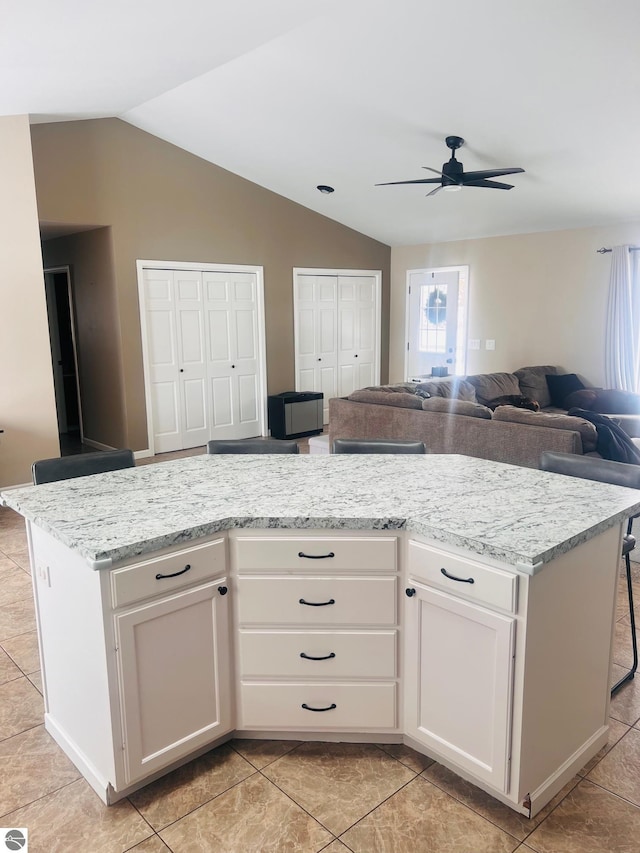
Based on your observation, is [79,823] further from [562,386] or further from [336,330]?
[336,330]

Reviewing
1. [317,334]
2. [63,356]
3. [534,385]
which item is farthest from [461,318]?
[63,356]

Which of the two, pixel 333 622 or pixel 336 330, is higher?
pixel 336 330

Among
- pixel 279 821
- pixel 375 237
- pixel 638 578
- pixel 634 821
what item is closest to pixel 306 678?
pixel 279 821

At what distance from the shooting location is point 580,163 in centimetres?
560

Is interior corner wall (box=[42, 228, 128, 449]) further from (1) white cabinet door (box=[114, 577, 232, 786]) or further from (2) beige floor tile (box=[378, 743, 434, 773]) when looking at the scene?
(2) beige floor tile (box=[378, 743, 434, 773])

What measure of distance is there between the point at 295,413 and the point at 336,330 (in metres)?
1.54

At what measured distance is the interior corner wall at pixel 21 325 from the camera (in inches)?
205

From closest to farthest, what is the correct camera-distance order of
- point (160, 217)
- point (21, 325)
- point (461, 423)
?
point (461, 423) < point (21, 325) < point (160, 217)

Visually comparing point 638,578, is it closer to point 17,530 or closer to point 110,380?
point 17,530

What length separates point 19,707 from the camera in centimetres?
261

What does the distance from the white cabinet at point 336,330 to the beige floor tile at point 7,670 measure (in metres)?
5.79

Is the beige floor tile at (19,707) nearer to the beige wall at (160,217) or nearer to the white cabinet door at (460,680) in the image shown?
the white cabinet door at (460,680)

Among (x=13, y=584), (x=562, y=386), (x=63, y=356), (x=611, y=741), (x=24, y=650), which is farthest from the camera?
(x=63, y=356)

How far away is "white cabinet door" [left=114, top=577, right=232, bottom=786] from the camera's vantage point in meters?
1.97
